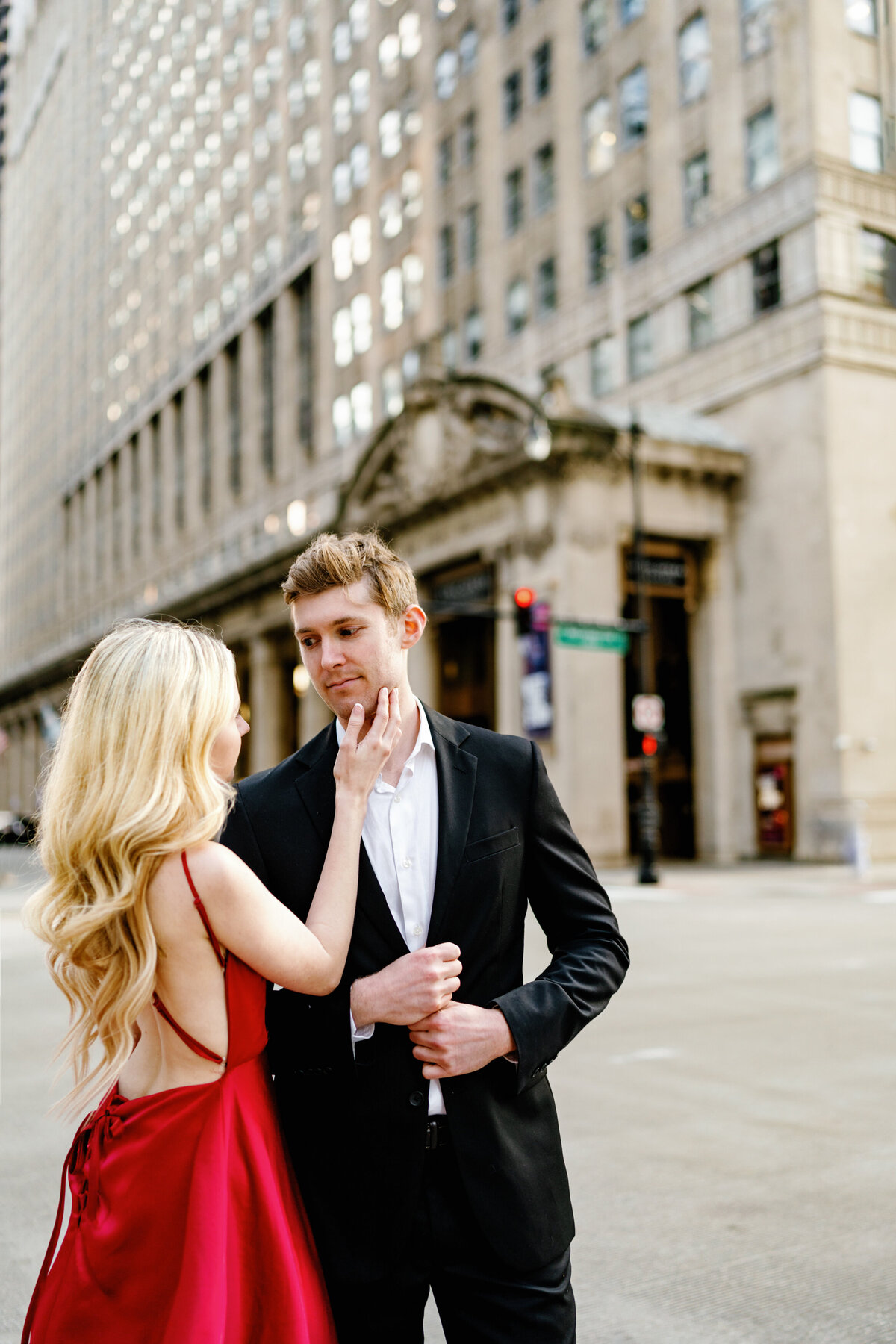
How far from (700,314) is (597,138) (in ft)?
25.9

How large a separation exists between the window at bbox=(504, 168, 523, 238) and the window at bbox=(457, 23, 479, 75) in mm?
5499

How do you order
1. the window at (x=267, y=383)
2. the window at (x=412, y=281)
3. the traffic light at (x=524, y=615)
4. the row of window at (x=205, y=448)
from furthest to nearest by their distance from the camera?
1. the window at (x=267, y=383)
2. the row of window at (x=205, y=448)
3. the window at (x=412, y=281)
4. the traffic light at (x=524, y=615)

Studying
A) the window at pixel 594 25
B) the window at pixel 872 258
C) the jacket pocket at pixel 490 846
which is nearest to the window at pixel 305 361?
the window at pixel 594 25

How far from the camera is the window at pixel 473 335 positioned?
143 feet

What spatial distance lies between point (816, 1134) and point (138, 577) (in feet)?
256

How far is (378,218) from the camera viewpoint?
51.3 metres

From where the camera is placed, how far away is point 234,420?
67.3 metres

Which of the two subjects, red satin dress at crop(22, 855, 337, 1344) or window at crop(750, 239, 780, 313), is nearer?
red satin dress at crop(22, 855, 337, 1344)

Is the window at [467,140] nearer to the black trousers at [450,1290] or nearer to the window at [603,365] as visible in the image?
the window at [603,365]

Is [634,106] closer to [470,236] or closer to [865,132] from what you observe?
[865,132]

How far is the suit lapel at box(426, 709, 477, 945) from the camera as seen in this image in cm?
250

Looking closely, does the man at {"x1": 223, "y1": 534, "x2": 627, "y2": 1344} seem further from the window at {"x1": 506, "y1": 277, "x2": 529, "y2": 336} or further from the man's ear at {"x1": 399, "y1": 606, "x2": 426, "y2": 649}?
the window at {"x1": 506, "y1": 277, "x2": 529, "y2": 336}

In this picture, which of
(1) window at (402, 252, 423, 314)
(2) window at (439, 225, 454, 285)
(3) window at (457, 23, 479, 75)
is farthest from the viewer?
(1) window at (402, 252, 423, 314)

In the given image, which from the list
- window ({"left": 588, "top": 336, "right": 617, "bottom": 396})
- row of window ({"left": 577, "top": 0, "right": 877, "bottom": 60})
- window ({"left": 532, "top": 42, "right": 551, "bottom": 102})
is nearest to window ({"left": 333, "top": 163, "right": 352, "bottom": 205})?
window ({"left": 532, "top": 42, "right": 551, "bottom": 102})
